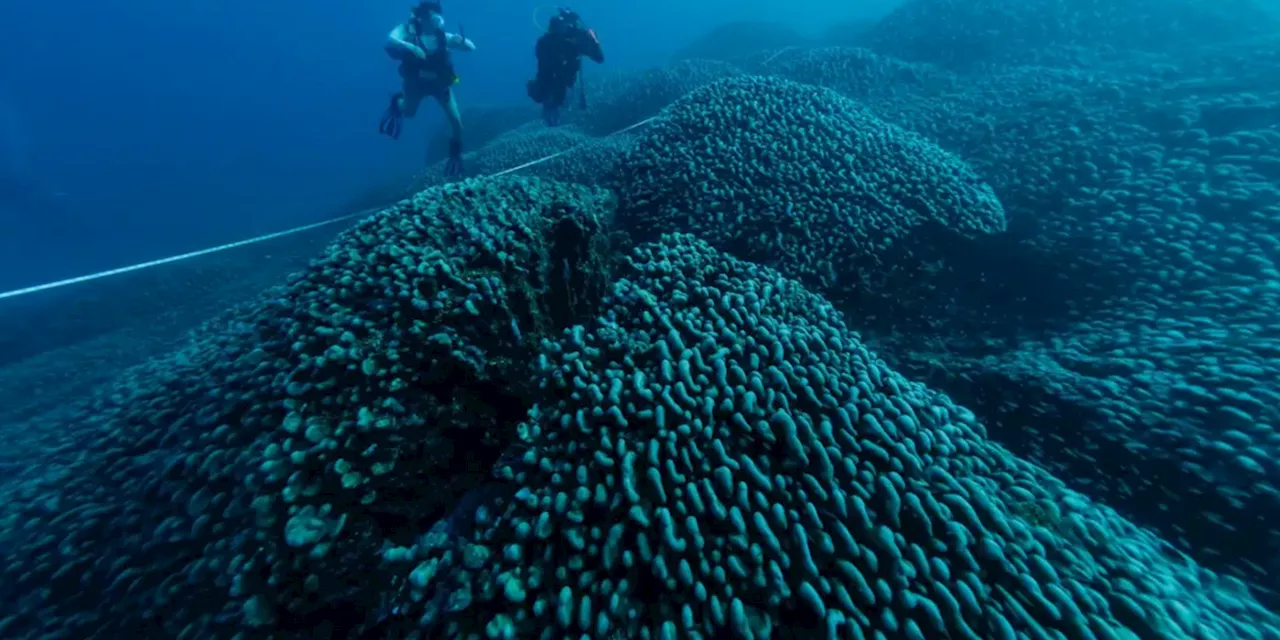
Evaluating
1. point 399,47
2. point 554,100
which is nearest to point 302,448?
point 399,47

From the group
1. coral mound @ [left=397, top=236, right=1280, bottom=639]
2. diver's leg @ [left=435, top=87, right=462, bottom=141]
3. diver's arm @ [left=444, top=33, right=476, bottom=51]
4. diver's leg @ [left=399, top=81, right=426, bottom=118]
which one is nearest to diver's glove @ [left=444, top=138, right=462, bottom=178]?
diver's leg @ [left=435, top=87, right=462, bottom=141]

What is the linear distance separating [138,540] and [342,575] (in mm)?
1143

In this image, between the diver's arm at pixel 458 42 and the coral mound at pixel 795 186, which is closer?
the coral mound at pixel 795 186

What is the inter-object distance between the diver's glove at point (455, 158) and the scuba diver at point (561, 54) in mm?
2120

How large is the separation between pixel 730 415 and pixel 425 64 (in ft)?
32.2

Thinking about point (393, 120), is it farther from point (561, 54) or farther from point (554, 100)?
point (561, 54)

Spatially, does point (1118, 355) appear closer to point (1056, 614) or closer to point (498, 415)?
point (1056, 614)

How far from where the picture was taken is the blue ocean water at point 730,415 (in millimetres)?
2168

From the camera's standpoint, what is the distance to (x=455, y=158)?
919 cm

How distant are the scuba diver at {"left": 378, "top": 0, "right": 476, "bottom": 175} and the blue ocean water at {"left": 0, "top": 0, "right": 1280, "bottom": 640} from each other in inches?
218

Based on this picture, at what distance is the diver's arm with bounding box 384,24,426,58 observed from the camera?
8977mm

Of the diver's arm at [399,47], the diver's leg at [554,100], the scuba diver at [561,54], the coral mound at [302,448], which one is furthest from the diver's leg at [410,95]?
the coral mound at [302,448]

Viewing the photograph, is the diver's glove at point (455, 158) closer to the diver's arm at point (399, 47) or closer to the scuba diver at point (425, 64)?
the scuba diver at point (425, 64)

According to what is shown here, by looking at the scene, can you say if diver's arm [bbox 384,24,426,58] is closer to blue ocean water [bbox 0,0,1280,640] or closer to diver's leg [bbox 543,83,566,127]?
diver's leg [bbox 543,83,566,127]
